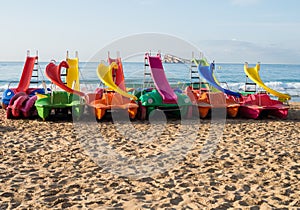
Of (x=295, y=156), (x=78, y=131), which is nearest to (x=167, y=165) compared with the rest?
(x=295, y=156)

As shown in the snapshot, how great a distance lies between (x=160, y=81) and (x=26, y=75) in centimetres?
485

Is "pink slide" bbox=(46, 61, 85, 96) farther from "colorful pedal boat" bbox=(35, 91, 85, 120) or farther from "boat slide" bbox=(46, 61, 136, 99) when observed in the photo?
"colorful pedal boat" bbox=(35, 91, 85, 120)

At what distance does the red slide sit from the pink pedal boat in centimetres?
716

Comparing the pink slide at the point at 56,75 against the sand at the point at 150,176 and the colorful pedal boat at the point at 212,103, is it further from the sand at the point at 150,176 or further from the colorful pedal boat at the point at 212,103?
the colorful pedal boat at the point at 212,103

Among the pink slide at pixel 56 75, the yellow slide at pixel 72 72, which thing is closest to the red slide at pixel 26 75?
the yellow slide at pixel 72 72

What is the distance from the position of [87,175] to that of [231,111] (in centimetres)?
646

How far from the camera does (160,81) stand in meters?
10.6

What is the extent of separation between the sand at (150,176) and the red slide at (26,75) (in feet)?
12.2

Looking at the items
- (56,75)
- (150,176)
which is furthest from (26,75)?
(150,176)

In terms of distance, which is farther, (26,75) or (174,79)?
(174,79)

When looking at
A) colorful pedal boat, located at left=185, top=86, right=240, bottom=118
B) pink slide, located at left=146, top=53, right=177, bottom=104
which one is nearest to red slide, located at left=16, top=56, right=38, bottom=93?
pink slide, located at left=146, top=53, right=177, bottom=104

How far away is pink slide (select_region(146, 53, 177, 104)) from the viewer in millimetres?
10109

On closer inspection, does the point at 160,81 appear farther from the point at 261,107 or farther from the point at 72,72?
the point at 72,72

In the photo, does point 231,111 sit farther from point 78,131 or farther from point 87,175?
point 87,175
